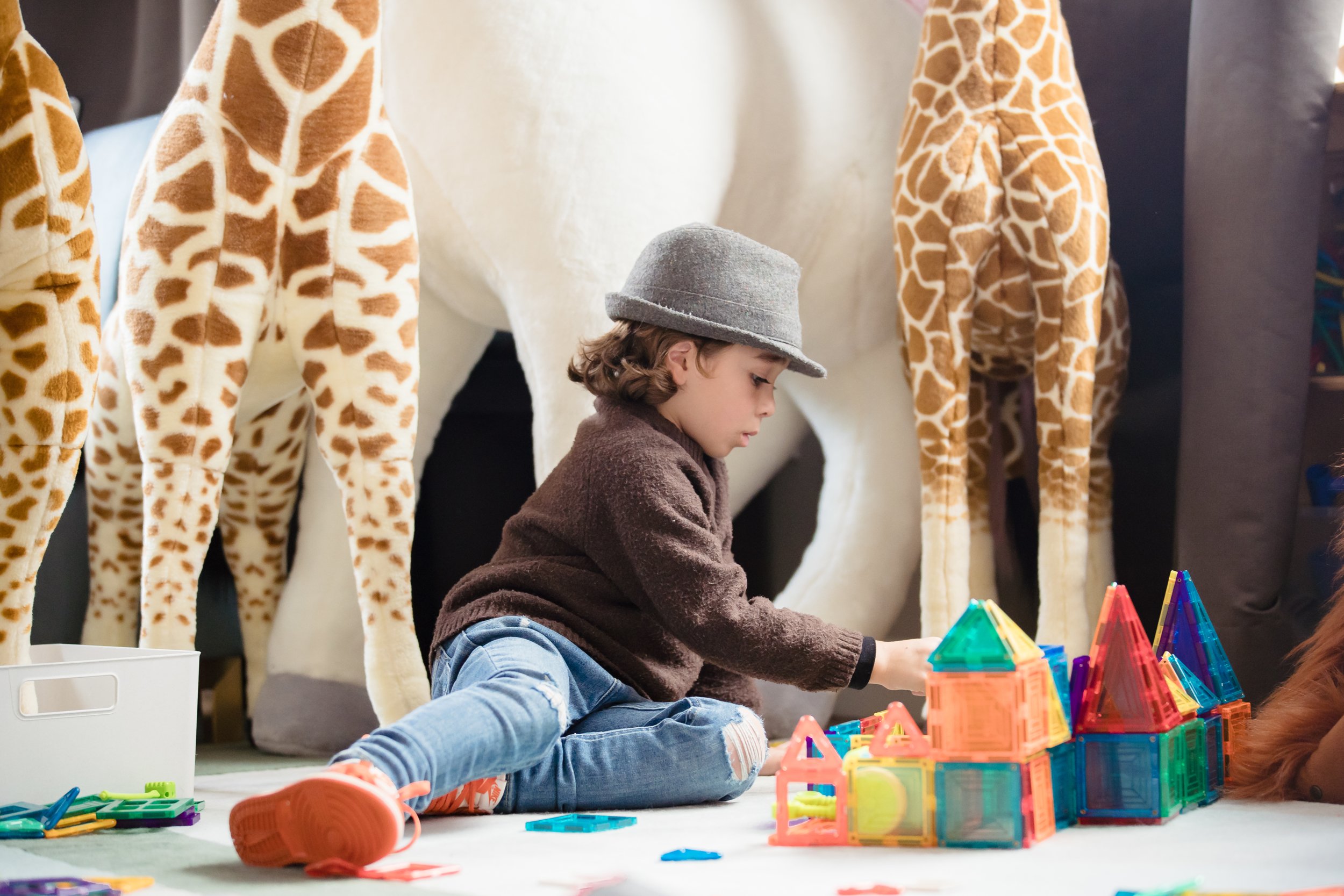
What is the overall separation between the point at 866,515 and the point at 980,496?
0.52 feet

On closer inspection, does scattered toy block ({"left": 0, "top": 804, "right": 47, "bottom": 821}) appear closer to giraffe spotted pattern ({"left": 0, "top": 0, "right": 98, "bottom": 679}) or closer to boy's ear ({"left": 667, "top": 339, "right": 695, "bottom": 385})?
giraffe spotted pattern ({"left": 0, "top": 0, "right": 98, "bottom": 679})

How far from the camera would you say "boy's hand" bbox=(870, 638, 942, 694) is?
3.46ft

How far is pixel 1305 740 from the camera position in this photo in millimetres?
1037

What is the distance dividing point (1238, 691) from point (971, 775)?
1.50 feet

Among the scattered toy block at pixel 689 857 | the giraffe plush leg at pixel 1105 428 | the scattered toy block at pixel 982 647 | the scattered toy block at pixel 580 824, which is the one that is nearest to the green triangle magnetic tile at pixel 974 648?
the scattered toy block at pixel 982 647

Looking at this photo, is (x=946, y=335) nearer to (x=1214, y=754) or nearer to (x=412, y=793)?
(x=1214, y=754)

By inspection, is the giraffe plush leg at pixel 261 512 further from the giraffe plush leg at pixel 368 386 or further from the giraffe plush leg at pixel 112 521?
the giraffe plush leg at pixel 368 386

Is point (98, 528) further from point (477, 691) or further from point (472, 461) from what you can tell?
point (477, 691)

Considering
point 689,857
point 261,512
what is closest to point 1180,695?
point 689,857

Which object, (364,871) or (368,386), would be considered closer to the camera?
(364,871)

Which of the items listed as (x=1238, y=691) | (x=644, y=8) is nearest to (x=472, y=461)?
(x=644, y=8)

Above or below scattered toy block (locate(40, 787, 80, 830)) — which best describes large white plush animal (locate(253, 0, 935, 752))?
above

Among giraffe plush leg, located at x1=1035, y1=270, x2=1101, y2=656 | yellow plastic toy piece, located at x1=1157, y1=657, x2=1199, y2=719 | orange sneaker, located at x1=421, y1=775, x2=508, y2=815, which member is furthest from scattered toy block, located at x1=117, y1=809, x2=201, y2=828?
giraffe plush leg, located at x1=1035, y1=270, x2=1101, y2=656

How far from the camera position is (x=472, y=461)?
196 cm
